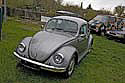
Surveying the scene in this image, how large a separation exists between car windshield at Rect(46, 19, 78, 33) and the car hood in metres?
0.47

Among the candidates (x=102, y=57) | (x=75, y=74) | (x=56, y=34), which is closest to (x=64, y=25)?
(x=56, y=34)

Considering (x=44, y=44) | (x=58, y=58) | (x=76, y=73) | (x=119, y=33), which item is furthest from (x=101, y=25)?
Answer: (x=58, y=58)

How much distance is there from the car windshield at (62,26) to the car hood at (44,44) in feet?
1.55

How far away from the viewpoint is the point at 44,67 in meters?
3.84

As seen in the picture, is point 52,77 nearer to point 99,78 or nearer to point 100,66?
point 99,78

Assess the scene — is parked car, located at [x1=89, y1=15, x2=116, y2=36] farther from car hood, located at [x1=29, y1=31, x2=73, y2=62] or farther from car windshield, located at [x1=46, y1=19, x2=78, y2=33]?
car hood, located at [x1=29, y1=31, x2=73, y2=62]

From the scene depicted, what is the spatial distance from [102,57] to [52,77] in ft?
10.1

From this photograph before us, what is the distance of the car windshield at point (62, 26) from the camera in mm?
5066

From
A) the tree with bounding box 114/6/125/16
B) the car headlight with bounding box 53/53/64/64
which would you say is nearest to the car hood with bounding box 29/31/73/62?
the car headlight with bounding box 53/53/64/64

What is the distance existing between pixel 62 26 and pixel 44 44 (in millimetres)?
1197

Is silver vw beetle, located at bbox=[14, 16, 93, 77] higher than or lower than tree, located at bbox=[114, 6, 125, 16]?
lower

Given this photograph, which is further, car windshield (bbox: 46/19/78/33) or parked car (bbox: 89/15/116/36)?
parked car (bbox: 89/15/116/36)

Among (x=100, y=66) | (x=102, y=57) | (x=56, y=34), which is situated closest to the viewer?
(x=56, y=34)

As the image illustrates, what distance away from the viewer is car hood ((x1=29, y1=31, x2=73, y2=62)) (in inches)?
156
